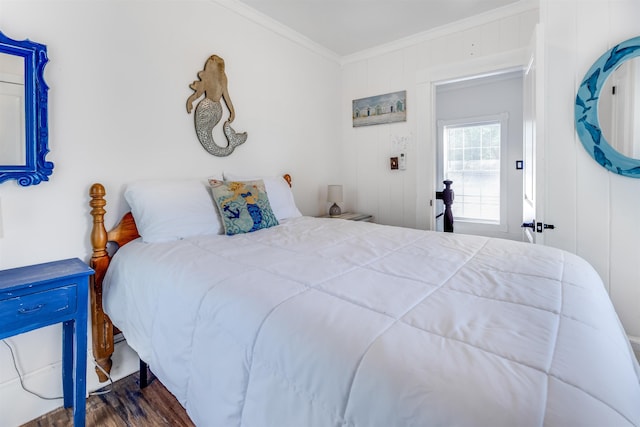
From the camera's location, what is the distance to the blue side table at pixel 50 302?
1277mm

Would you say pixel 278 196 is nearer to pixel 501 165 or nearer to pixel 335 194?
pixel 335 194

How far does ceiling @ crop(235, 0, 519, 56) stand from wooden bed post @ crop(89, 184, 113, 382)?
6.68 feet

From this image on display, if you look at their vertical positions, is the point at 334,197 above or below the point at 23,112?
below

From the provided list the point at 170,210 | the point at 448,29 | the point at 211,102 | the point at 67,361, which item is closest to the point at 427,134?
the point at 448,29

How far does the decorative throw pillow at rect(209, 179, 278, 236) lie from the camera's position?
2.05 metres

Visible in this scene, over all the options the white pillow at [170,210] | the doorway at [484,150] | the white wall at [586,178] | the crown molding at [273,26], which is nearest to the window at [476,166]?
the doorway at [484,150]

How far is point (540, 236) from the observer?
6.70 feet

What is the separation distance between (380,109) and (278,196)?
5.86ft

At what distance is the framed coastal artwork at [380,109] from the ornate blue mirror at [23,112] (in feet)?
9.55

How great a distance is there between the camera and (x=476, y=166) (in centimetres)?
506

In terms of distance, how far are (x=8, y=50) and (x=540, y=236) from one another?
125 inches

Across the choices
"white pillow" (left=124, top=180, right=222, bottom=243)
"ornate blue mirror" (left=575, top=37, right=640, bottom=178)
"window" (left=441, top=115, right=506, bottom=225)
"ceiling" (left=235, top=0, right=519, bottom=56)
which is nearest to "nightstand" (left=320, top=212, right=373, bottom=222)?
"white pillow" (left=124, top=180, right=222, bottom=243)

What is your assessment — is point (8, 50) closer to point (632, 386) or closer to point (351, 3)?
point (351, 3)

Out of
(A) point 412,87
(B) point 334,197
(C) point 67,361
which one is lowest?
(C) point 67,361
